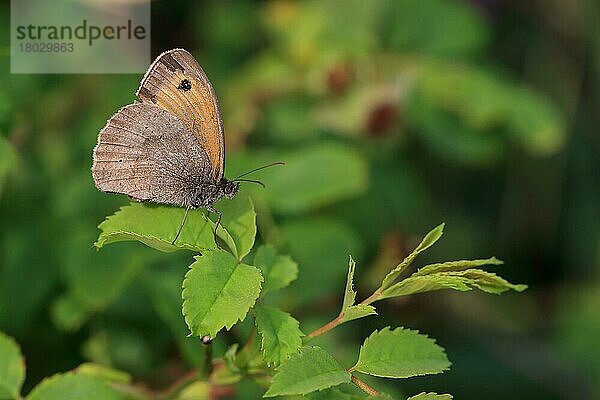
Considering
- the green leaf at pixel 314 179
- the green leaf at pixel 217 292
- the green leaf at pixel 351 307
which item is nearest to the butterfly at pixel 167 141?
the green leaf at pixel 217 292

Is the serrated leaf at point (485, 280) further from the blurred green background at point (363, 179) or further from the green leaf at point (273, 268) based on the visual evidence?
the blurred green background at point (363, 179)

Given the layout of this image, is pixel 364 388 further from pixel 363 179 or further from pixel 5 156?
pixel 363 179

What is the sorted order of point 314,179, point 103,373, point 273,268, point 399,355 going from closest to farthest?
1. point 399,355
2. point 273,268
3. point 103,373
4. point 314,179

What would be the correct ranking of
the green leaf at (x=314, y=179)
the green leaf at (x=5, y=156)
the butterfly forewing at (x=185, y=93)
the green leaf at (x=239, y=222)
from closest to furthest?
the green leaf at (x=239, y=222)
the butterfly forewing at (x=185, y=93)
the green leaf at (x=5, y=156)
the green leaf at (x=314, y=179)

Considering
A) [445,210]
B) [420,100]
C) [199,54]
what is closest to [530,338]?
[445,210]

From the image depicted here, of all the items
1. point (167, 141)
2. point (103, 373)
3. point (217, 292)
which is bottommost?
point (103, 373)

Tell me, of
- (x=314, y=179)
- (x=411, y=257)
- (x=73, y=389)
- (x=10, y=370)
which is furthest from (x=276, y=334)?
(x=314, y=179)

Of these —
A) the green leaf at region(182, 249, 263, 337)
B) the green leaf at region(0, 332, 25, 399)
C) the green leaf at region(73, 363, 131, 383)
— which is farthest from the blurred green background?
the green leaf at region(182, 249, 263, 337)
